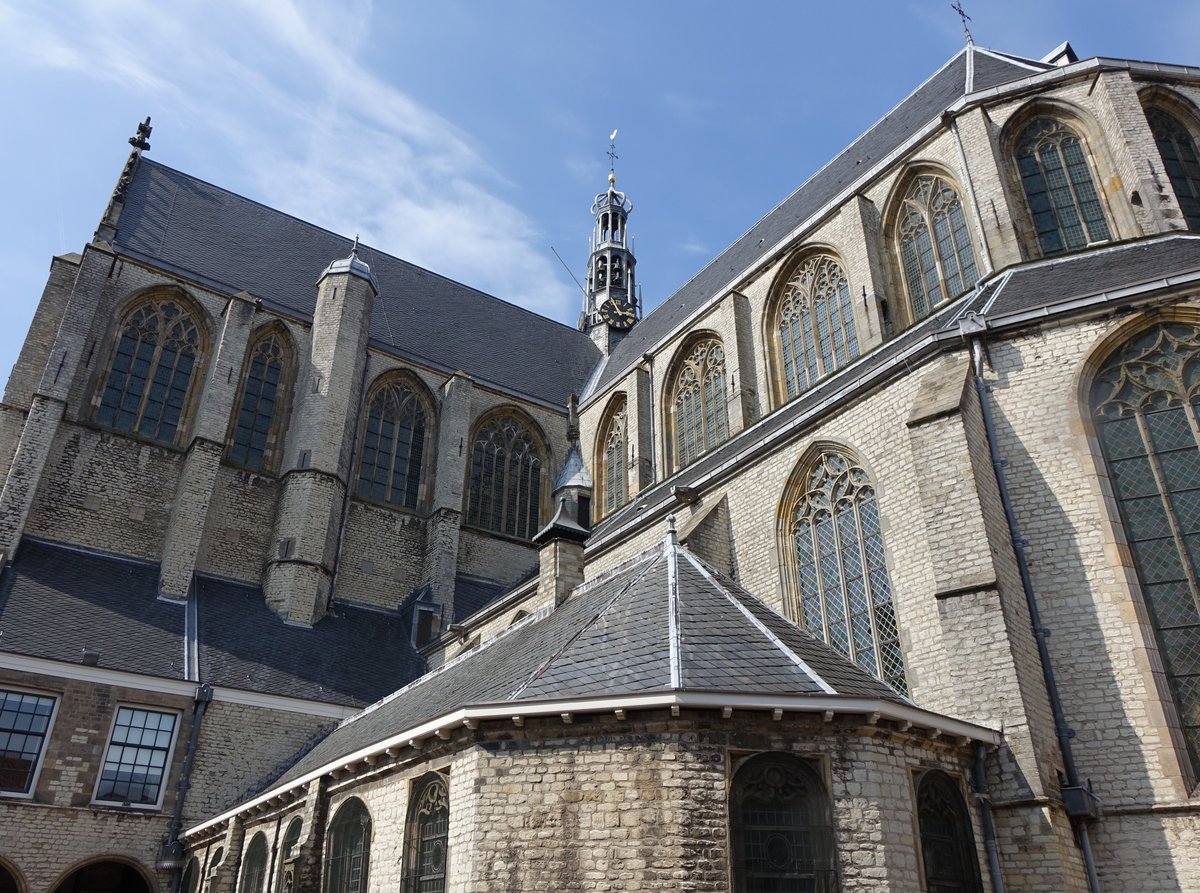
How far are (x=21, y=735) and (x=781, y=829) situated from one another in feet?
39.9

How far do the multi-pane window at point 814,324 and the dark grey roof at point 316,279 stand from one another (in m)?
9.79

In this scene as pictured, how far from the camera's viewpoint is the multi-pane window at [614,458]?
2134cm

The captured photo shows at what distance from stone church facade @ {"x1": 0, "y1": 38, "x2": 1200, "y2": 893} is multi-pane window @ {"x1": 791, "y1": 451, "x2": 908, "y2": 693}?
7 cm

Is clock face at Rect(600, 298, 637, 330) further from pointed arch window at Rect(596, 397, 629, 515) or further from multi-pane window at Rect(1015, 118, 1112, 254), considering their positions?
multi-pane window at Rect(1015, 118, 1112, 254)

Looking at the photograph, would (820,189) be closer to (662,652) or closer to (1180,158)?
(1180,158)

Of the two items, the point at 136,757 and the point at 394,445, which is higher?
the point at 394,445

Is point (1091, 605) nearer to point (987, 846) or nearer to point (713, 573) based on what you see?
point (987, 846)

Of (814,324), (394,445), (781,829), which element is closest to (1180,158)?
(814,324)

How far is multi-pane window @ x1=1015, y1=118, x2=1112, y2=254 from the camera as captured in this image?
13219 mm

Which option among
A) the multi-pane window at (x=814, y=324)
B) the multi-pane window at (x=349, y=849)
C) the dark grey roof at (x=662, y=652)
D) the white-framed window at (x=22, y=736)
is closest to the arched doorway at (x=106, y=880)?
the white-framed window at (x=22, y=736)

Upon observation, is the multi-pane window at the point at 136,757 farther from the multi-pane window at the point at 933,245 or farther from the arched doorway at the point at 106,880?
the multi-pane window at the point at 933,245

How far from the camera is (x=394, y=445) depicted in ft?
73.8

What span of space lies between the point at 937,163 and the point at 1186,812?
34.9 feet

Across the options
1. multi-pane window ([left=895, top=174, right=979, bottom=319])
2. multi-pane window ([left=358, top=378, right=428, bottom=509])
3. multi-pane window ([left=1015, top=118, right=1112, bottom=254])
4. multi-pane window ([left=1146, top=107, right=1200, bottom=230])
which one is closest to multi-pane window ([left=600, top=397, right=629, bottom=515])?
multi-pane window ([left=358, top=378, right=428, bottom=509])
